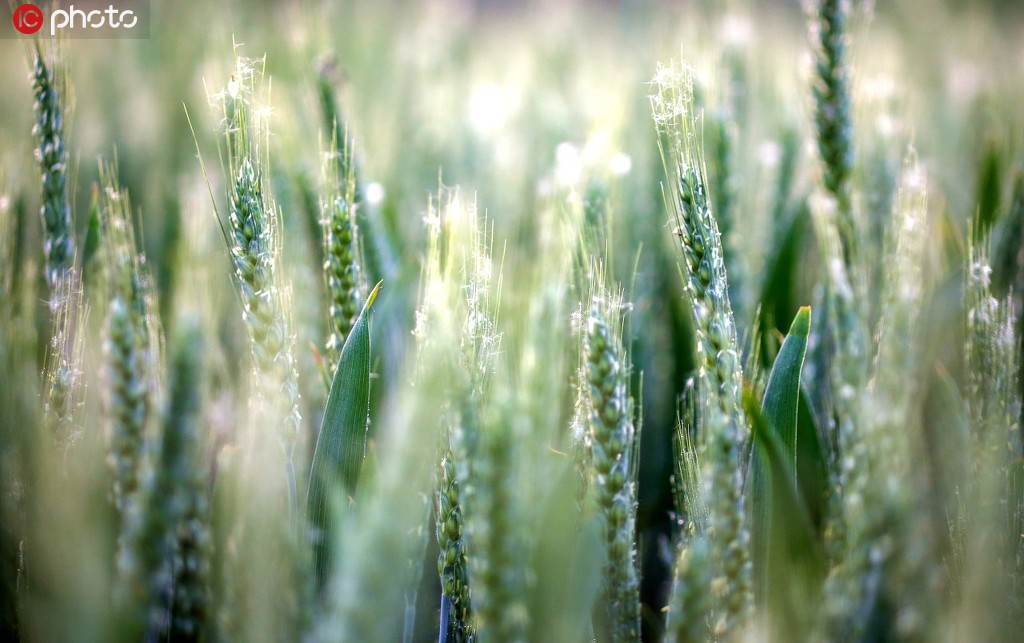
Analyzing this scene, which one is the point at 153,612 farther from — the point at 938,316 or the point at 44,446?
the point at 938,316

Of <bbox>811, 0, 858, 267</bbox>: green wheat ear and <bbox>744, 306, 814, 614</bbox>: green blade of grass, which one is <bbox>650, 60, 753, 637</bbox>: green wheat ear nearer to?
<bbox>744, 306, 814, 614</bbox>: green blade of grass

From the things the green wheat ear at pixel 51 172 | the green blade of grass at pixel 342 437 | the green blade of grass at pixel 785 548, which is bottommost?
the green blade of grass at pixel 785 548

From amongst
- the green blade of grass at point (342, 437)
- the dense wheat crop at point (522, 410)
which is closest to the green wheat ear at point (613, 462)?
the dense wheat crop at point (522, 410)

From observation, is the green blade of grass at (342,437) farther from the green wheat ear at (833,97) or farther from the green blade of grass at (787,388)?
the green wheat ear at (833,97)

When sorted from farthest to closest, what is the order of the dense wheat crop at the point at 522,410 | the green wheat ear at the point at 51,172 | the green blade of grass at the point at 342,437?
the green wheat ear at the point at 51,172
the green blade of grass at the point at 342,437
the dense wheat crop at the point at 522,410

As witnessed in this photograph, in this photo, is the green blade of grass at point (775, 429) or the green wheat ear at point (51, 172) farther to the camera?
the green wheat ear at point (51, 172)

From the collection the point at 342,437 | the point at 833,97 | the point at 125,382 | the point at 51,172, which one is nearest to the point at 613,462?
the point at 342,437

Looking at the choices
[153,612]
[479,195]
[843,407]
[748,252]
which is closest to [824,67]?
[748,252]

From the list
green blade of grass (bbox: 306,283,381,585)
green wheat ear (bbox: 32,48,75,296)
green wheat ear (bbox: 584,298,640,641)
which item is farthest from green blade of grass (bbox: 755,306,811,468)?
green wheat ear (bbox: 32,48,75,296)

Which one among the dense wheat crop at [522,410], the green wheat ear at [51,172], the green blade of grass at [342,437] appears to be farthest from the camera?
the green wheat ear at [51,172]
